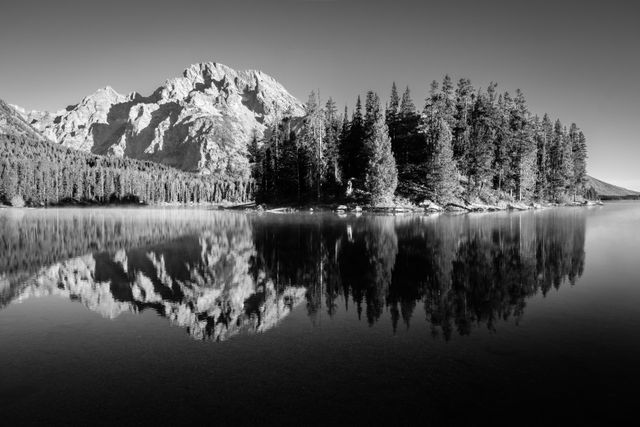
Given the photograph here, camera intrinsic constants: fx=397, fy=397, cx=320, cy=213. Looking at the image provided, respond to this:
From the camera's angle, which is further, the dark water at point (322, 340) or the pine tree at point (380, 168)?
the pine tree at point (380, 168)

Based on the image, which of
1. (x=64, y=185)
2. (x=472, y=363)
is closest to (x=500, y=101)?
(x=472, y=363)

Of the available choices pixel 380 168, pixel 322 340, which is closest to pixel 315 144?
pixel 380 168

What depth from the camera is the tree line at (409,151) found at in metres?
85.5

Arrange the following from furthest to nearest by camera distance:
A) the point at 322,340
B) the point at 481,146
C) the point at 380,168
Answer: the point at 481,146, the point at 380,168, the point at 322,340

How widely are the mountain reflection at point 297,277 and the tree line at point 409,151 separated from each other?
5043cm

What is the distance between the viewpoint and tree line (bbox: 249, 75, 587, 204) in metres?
85.5

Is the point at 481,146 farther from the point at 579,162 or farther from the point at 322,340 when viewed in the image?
the point at 322,340

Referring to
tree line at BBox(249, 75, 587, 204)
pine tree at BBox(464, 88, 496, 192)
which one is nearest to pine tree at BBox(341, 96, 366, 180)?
tree line at BBox(249, 75, 587, 204)

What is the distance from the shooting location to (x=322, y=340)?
490 inches

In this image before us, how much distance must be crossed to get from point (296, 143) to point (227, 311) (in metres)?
91.6

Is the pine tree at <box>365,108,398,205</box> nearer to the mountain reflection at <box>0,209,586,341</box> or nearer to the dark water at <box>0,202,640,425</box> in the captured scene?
the mountain reflection at <box>0,209,586,341</box>

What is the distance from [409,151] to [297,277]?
82.4 meters

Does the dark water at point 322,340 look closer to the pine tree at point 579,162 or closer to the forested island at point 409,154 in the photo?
the forested island at point 409,154

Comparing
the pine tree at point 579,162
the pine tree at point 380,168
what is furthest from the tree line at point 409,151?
the pine tree at point 579,162
